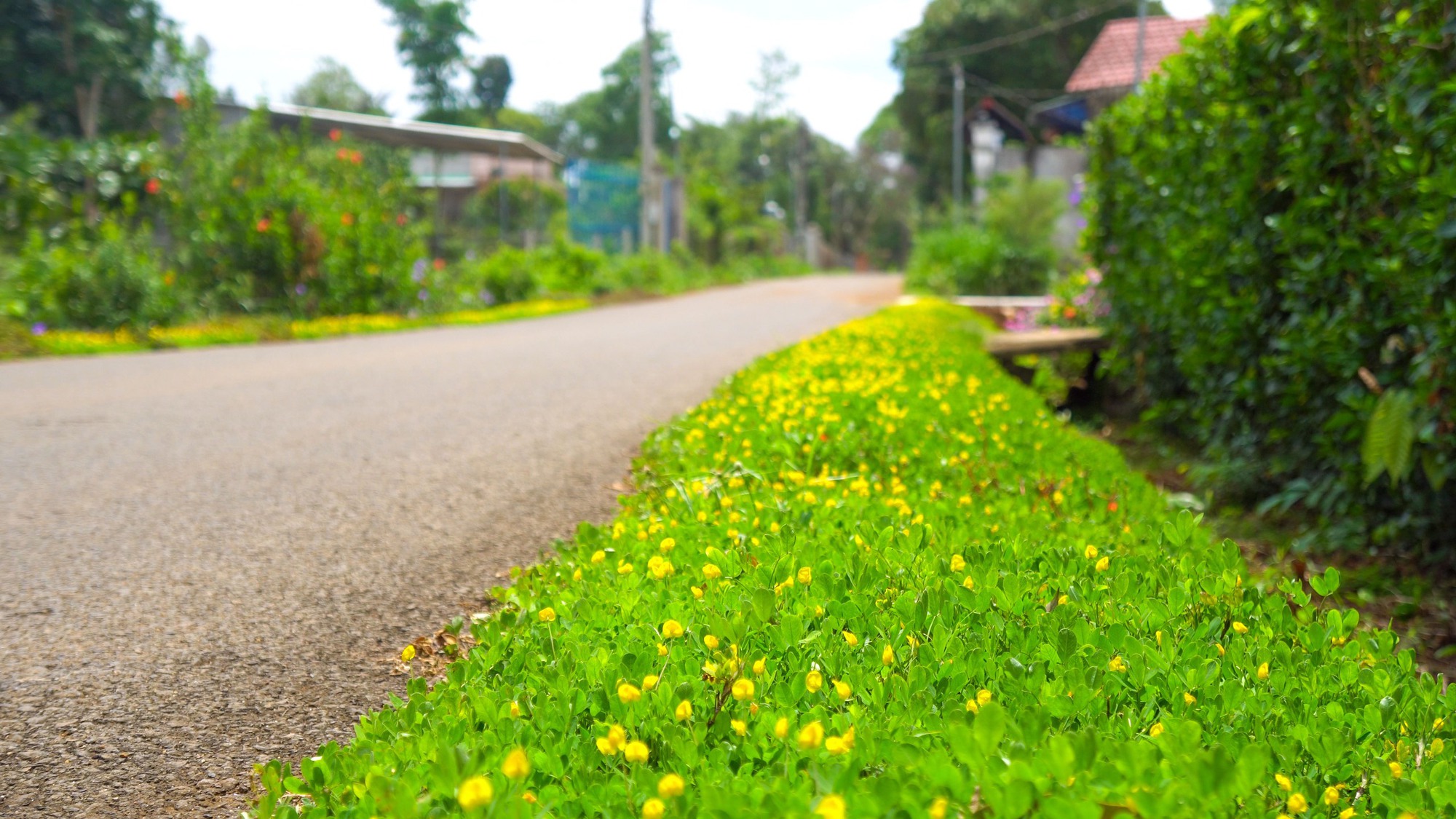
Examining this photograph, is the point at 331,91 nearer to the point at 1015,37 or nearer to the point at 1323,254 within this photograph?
the point at 1015,37

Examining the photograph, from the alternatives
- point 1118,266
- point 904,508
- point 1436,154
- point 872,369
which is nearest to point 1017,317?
point 1118,266

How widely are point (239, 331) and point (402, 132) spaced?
15.2 m

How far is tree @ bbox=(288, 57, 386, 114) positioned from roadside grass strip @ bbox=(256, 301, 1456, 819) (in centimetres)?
5941

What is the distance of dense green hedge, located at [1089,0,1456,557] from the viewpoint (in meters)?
3.67

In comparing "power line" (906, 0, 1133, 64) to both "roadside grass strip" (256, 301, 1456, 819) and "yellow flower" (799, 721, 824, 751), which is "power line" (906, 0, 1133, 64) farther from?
"yellow flower" (799, 721, 824, 751)

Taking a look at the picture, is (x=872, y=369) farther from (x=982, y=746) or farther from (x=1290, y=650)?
(x=982, y=746)

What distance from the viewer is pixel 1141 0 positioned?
807 inches

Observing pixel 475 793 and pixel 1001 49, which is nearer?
pixel 475 793

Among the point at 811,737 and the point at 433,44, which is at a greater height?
the point at 433,44

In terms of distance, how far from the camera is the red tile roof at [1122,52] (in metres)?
25.5

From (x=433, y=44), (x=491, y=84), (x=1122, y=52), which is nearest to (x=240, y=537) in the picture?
(x=1122, y=52)

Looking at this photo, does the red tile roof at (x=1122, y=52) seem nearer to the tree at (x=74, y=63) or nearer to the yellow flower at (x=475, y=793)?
the tree at (x=74, y=63)

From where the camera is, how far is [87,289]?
10.5 meters

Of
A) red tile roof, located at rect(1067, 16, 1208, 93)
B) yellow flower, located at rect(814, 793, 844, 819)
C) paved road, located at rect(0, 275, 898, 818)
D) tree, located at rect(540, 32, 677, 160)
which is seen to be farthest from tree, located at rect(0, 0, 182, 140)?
tree, located at rect(540, 32, 677, 160)
